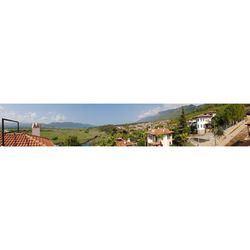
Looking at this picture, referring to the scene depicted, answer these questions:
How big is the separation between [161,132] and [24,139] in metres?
1.07

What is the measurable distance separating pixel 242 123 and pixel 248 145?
Answer: 175mm

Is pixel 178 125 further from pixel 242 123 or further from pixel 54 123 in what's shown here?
pixel 54 123

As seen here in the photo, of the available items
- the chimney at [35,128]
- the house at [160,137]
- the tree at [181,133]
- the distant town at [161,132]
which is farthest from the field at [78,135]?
the tree at [181,133]

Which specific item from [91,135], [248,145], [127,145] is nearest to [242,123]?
[248,145]

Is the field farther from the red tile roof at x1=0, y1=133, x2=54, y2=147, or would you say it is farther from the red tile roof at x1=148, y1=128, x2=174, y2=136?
the red tile roof at x1=148, y1=128, x2=174, y2=136

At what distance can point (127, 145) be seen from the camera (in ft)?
9.63

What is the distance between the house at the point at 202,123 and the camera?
293 centimetres

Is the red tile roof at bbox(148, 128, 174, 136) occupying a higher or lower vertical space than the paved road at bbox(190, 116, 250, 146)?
higher

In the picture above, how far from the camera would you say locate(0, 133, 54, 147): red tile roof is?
2.98 meters

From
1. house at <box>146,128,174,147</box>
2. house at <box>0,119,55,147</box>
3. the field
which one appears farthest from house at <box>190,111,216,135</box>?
house at <box>0,119,55,147</box>

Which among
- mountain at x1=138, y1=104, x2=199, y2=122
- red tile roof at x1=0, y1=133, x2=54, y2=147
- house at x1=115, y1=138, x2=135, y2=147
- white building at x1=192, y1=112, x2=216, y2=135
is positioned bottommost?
house at x1=115, y1=138, x2=135, y2=147

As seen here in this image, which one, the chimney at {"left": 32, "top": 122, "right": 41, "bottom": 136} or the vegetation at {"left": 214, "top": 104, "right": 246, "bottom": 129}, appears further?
the chimney at {"left": 32, "top": 122, "right": 41, "bottom": 136}

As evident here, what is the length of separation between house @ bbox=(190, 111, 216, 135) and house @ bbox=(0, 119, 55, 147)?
1.13m
